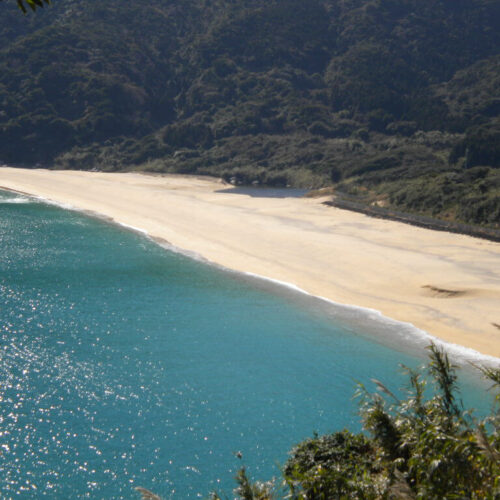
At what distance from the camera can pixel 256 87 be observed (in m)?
75.6

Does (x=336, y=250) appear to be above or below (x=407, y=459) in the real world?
above

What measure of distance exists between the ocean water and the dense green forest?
88.9 feet

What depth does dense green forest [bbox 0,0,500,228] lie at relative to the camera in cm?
5744

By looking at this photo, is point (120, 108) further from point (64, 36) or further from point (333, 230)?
point (333, 230)

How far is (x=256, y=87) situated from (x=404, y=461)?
7340cm

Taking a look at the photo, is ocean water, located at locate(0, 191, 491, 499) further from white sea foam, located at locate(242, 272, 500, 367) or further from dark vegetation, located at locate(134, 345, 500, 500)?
dark vegetation, located at locate(134, 345, 500, 500)

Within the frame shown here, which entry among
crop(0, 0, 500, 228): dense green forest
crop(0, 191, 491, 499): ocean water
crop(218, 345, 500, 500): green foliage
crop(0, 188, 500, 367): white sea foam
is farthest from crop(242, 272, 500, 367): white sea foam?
crop(0, 0, 500, 228): dense green forest

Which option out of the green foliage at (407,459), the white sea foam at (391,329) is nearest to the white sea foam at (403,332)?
the white sea foam at (391,329)

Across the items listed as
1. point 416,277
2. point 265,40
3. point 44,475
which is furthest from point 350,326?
point 265,40

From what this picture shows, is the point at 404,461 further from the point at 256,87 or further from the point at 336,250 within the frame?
the point at 256,87

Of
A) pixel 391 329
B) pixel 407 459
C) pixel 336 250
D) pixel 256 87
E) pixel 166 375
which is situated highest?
pixel 256 87

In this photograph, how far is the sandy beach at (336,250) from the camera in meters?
18.2

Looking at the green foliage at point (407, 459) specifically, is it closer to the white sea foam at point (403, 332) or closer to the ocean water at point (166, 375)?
the ocean water at point (166, 375)

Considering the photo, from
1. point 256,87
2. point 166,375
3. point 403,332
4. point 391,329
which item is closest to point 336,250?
point 391,329
